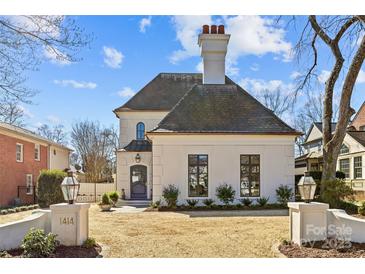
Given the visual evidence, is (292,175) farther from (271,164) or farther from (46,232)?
(46,232)

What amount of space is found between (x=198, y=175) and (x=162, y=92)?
→ 9367 mm

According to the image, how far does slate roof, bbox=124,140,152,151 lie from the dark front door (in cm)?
106

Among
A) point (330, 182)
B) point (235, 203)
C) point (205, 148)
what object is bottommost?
point (235, 203)

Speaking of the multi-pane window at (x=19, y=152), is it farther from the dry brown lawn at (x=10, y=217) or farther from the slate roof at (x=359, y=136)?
the slate roof at (x=359, y=136)

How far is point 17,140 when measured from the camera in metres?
19.8

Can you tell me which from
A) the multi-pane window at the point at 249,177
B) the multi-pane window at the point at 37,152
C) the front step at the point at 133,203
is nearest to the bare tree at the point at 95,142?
the multi-pane window at the point at 37,152

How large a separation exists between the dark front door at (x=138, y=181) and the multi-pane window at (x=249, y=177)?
21.5 feet

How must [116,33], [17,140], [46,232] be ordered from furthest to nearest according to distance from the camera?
[17,140]
[116,33]
[46,232]

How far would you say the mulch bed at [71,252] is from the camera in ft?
20.4

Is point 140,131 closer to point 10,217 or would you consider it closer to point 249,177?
point 249,177

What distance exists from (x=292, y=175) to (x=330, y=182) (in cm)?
272

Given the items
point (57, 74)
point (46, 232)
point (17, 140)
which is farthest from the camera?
point (17, 140)
